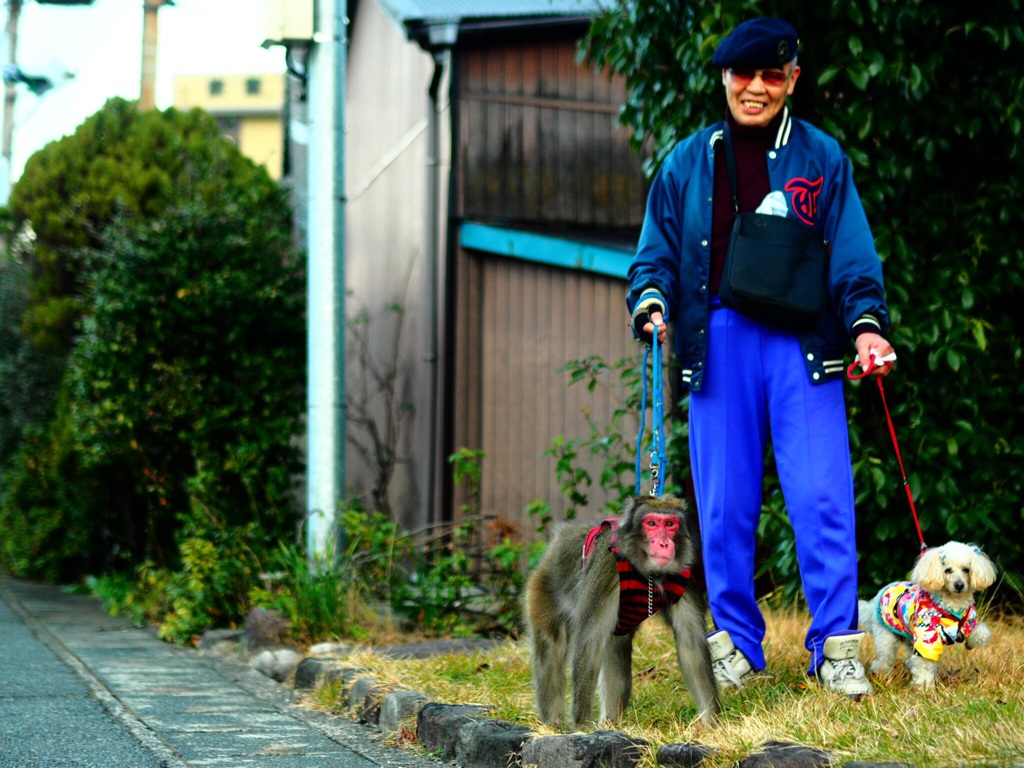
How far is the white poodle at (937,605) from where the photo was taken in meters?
4.55

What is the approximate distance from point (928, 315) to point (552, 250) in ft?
12.7

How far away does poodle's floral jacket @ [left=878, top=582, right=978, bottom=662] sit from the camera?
455 centimetres

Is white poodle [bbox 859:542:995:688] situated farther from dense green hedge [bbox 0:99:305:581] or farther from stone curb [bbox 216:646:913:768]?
dense green hedge [bbox 0:99:305:581]

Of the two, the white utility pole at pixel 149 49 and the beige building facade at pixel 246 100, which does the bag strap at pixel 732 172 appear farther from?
the beige building facade at pixel 246 100

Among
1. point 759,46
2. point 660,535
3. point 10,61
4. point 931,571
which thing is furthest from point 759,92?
point 10,61

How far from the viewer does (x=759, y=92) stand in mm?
4785

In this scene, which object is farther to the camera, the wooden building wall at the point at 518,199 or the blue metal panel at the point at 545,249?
the wooden building wall at the point at 518,199

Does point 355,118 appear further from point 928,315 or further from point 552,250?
point 928,315

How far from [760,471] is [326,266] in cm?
392

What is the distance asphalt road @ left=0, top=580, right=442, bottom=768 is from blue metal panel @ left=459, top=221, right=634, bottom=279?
365 cm

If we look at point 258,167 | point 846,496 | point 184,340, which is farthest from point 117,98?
point 846,496

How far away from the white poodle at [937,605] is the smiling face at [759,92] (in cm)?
172

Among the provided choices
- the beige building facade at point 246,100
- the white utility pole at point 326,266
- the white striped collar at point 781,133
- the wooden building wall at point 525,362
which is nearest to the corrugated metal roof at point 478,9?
the wooden building wall at point 525,362

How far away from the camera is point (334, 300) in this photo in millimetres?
8016
